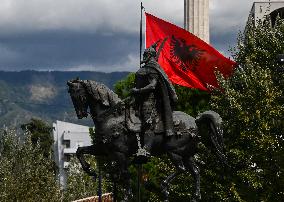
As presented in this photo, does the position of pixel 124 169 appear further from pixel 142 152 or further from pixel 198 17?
pixel 198 17

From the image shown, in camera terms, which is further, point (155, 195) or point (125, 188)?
point (155, 195)

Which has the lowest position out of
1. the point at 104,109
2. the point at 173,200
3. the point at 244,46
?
the point at 173,200

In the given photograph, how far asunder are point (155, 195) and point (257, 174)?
9.78 m

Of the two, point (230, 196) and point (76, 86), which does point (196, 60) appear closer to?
point (230, 196)

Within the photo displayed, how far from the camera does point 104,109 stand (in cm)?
1712

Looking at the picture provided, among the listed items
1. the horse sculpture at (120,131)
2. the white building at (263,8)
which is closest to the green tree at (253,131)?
the horse sculpture at (120,131)

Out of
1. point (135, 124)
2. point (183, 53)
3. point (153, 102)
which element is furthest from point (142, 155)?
point (183, 53)

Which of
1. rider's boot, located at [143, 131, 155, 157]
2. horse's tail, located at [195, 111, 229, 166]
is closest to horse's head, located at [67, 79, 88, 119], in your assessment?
rider's boot, located at [143, 131, 155, 157]

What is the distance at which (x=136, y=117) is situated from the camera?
671 inches

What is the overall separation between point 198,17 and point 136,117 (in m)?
45.6

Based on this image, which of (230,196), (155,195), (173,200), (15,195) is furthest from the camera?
(15,195)

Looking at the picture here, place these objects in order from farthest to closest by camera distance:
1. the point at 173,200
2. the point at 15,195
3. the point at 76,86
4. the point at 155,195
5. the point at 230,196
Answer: the point at 15,195
the point at 155,195
the point at 173,200
the point at 230,196
the point at 76,86

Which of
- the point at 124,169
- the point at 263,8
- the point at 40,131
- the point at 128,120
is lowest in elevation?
the point at 124,169

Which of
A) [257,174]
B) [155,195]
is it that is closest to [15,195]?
[155,195]
